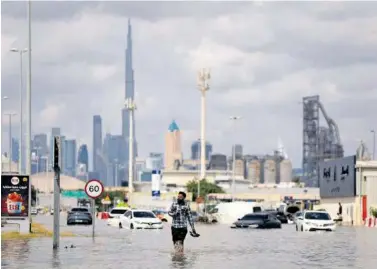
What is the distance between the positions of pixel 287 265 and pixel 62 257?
6.18 m

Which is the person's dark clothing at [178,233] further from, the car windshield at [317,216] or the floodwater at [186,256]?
the car windshield at [317,216]

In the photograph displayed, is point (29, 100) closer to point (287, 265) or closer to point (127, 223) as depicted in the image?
point (127, 223)

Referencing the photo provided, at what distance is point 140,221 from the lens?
193 feet

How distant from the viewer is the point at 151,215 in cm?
6059

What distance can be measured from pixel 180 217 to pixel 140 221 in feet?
97.2

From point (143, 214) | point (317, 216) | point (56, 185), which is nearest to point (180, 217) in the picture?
point (56, 185)

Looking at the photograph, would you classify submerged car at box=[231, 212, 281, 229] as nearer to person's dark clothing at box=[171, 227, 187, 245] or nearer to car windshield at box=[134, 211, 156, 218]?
car windshield at box=[134, 211, 156, 218]

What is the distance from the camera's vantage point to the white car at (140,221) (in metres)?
58.6

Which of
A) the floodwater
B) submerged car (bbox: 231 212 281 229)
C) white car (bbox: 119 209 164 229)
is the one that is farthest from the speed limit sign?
submerged car (bbox: 231 212 281 229)

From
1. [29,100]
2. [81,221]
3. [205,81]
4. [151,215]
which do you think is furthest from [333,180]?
[205,81]

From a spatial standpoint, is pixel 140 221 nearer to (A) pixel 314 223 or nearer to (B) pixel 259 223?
(B) pixel 259 223

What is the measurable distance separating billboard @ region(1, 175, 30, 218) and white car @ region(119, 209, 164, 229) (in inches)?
625

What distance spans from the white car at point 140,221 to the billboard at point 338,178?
Result: 42.5m

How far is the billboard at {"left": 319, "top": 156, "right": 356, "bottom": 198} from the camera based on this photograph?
100562mm
